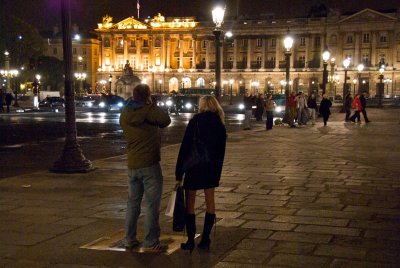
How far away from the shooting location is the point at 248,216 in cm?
848

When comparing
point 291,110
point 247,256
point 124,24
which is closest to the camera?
point 247,256

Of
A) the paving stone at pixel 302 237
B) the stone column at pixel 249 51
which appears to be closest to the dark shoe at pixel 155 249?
the paving stone at pixel 302 237

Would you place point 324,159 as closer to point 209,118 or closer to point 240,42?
point 209,118

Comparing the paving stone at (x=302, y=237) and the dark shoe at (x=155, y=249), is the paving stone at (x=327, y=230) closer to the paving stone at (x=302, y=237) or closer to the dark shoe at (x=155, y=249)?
the paving stone at (x=302, y=237)

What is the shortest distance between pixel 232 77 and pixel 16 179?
378 ft

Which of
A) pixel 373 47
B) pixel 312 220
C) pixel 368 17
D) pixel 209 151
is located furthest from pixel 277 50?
pixel 209 151

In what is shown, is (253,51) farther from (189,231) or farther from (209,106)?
(189,231)

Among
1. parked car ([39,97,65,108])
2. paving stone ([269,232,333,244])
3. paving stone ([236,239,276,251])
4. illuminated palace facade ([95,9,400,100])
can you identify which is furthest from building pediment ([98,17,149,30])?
paving stone ([236,239,276,251])

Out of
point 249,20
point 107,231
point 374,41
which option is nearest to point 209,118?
point 107,231

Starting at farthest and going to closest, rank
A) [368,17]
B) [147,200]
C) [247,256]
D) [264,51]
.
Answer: [264,51], [368,17], [147,200], [247,256]

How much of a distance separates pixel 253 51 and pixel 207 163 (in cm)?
12173

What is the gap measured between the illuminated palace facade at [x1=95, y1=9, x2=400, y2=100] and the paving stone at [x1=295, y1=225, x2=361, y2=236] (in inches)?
3982

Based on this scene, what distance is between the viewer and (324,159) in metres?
15.4

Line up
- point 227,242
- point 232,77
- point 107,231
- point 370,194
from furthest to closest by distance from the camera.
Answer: point 232,77 → point 370,194 → point 107,231 → point 227,242
